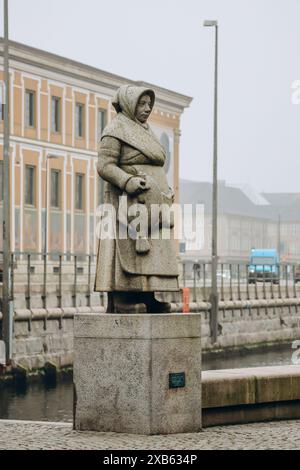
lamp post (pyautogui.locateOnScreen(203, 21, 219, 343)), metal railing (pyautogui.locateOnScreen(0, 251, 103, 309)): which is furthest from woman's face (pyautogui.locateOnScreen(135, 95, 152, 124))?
lamp post (pyautogui.locateOnScreen(203, 21, 219, 343))

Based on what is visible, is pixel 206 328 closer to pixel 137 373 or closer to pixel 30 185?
pixel 30 185

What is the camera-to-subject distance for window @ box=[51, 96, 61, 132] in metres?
73.6

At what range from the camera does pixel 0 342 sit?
37375 mm

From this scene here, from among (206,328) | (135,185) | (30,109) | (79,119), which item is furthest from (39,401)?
(79,119)

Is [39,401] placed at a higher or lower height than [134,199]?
lower

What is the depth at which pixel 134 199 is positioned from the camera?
14.9m

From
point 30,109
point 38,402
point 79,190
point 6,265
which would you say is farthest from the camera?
point 79,190

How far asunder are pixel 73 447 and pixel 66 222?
2430 inches

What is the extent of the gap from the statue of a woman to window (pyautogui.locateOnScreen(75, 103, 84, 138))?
202ft

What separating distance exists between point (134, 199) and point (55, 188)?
59293 millimetres

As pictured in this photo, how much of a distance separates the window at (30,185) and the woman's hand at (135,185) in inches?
2191

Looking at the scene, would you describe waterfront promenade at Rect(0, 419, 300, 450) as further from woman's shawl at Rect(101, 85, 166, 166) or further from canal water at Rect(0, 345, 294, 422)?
canal water at Rect(0, 345, 294, 422)

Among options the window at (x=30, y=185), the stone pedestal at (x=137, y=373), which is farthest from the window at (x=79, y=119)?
the stone pedestal at (x=137, y=373)
